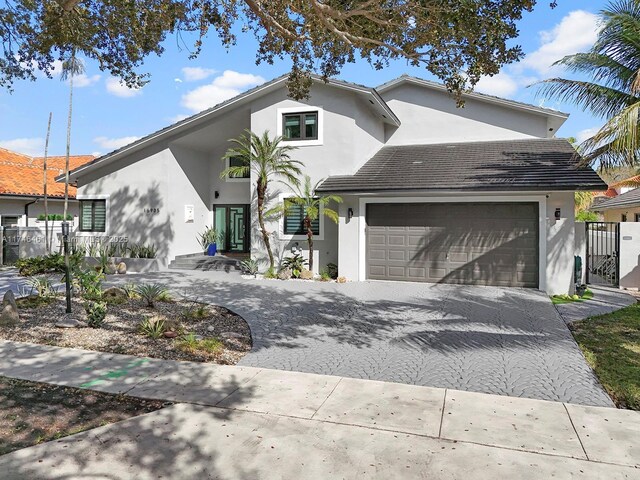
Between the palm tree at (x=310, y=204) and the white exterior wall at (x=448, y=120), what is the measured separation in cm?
566

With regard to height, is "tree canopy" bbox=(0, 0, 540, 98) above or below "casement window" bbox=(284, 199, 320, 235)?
above

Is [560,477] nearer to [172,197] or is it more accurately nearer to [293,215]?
[293,215]

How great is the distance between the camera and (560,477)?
384 centimetres

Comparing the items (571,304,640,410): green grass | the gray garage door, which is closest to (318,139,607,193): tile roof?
the gray garage door

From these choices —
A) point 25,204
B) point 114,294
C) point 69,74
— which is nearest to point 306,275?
point 114,294

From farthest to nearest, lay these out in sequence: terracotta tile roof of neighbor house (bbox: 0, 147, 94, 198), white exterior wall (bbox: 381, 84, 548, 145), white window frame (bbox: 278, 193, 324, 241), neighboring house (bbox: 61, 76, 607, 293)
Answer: terracotta tile roof of neighbor house (bbox: 0, 147, 94, 198) → white exterior wall (bbox: 381, 84, 548, 145) → white window frame (bbox: 278, 193, 324, 241) → neighboring house (bbox: 61, 76, 607, 293)

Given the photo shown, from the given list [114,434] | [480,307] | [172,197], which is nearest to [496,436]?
[114,434]

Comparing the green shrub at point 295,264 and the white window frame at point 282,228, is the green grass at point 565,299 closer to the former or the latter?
the white window frame at point 282,228

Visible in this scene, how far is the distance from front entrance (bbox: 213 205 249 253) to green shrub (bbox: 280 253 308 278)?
5436mm

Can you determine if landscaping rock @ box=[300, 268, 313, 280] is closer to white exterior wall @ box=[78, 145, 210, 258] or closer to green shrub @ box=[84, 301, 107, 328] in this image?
white exterior wall @ box=[78, 145, 210, 258]

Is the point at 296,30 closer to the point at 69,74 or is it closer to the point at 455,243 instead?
the point at 455,243

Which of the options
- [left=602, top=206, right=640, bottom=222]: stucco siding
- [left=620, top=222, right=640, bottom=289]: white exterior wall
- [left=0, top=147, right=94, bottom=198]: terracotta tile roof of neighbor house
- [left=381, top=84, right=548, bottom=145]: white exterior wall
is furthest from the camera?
[left=0, top=147, right=94, bottom=198]: terracotta tile roof of neighbor house

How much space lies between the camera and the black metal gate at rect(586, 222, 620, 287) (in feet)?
48.3

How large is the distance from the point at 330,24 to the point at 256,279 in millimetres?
9458
